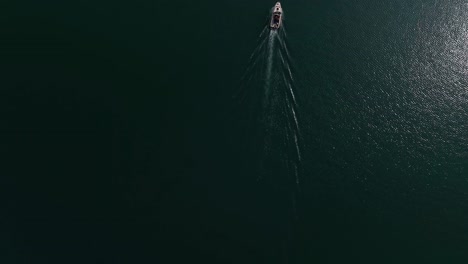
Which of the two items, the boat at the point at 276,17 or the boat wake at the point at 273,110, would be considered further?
the boat at the point at 276,17

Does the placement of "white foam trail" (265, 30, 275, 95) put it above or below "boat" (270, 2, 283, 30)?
below

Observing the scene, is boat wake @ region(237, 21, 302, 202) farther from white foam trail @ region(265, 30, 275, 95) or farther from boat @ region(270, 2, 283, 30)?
boat @ region(270, 2, 283, 30)

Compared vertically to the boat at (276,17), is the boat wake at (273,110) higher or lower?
lower

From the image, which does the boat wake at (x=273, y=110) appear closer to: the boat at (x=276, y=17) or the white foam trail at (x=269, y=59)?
the white foam trail at (x=269, y=59)

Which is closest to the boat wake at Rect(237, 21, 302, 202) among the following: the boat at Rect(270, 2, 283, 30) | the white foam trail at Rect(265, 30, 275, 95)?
the white foam trail at Rect(265, 30, 275, 95)

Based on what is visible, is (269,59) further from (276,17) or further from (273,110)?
(273,110)

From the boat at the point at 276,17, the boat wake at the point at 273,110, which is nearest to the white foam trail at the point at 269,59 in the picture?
the boat wake at the point at 273,110

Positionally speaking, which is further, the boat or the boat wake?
the boat

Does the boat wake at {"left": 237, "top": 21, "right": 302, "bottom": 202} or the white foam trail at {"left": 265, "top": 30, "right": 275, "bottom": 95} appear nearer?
the boat wake at {"left": 237, "top": 21, "right": 302, "bottom": 202}

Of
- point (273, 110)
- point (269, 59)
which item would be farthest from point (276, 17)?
point (273, 110)
